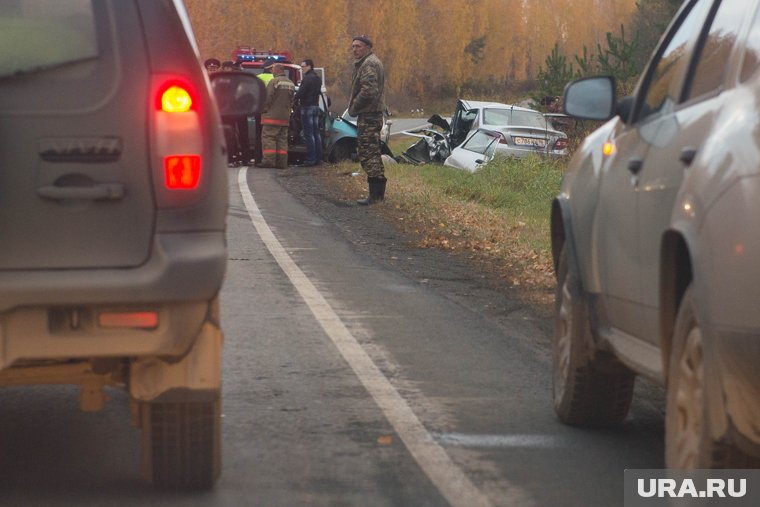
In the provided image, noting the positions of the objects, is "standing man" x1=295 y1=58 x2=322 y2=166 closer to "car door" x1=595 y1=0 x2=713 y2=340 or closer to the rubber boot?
the rubber boot

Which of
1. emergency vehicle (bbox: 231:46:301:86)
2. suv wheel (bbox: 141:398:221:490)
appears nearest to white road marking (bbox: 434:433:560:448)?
suv wheel (bbox: 141:398:221:490)

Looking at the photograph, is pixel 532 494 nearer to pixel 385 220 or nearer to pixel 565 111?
pixel 565 111

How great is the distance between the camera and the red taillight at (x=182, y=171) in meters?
4.29

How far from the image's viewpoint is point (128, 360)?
4.59m

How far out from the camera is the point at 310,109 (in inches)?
992

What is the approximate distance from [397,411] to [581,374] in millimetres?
849

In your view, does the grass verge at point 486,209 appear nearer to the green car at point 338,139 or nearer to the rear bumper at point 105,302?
the green car at point 338,139

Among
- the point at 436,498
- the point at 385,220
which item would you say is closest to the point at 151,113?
the point at 436,498

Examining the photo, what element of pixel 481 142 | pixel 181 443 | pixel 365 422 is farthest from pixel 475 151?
pixel 181 443

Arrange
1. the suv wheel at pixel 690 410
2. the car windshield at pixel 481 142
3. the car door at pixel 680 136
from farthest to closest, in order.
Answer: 1. the car windshield at pixel 481 142
2. the car door at pixel 680 136
3. the suv wheel at pixel 690 410

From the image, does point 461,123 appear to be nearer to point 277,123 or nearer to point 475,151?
point 475,151

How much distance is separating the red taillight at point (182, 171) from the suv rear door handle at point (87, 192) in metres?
0.15

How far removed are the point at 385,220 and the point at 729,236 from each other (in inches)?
490

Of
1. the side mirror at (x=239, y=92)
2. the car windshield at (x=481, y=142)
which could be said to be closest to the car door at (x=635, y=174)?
the side mirror at (x=239, y=92)
